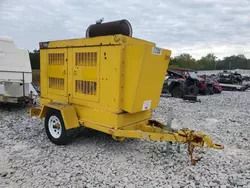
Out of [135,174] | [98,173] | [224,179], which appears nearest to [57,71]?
[98,173]

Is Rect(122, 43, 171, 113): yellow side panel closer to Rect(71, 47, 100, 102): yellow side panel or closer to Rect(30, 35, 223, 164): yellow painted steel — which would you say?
Rect(30, 35, 223, 164): yellow painted steel

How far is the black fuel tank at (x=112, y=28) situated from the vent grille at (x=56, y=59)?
0.85 m

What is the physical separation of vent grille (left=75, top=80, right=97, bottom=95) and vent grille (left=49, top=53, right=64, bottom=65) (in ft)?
2.28

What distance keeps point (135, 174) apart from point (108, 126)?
39.9 inches

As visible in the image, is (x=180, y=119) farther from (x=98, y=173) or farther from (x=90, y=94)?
(x=98, y=173)

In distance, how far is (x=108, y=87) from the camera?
4180 mm

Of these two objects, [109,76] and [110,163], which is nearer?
[110,163]

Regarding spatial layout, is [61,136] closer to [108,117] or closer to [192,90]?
[108,117]

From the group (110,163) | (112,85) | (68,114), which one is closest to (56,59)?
(68,114)

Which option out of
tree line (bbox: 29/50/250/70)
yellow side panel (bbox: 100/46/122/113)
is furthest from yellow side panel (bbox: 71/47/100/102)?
tree line (bbox: 29/50/250/70)

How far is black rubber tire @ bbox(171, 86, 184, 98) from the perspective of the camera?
13148 mm

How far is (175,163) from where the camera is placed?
3.97 m

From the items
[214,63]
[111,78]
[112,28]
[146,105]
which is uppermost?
[214,63]

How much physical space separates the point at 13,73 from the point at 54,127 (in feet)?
14.6
